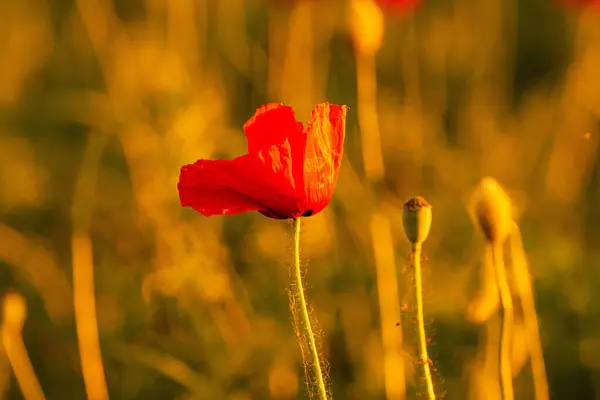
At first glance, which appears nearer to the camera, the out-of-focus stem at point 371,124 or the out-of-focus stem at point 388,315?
the out-of-focus stem at point 388,315

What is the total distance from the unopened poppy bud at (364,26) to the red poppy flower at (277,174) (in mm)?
542

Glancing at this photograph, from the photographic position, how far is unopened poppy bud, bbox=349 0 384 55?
1.35 m

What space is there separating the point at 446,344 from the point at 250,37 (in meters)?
1.60

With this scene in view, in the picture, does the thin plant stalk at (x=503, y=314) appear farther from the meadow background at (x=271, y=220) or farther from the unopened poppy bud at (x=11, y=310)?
the unopened poppy bud at (x=11, y=310)

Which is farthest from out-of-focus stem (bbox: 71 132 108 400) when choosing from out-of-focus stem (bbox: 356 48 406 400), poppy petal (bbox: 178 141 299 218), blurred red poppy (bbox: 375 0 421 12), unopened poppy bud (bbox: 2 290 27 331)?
blurred red poppy (bbox: 375 0 421 12)

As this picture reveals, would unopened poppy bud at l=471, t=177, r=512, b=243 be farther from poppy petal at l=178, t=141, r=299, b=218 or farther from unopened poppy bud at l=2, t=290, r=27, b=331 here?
unopened poppy bud at l=2, t=290, r=27, b=331

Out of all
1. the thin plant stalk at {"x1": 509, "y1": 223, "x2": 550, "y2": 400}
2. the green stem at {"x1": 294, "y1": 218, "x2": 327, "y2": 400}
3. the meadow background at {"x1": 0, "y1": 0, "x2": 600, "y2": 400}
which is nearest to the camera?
the green stem at {"x1": 294, "y1": 218, "x2": 327, "y2": 400}

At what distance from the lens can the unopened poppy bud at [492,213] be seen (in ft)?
2.93

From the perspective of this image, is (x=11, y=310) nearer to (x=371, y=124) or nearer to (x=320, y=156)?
(x=320, y=156)

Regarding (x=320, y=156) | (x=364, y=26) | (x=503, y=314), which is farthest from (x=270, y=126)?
(x=364, y=26)

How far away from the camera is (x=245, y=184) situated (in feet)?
2.61

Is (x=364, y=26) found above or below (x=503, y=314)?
above

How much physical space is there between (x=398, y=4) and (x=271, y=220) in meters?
0.63

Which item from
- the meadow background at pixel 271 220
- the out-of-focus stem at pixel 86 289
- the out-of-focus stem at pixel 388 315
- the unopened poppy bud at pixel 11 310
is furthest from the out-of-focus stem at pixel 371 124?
the unopened poppy bud at pixel 11 310
